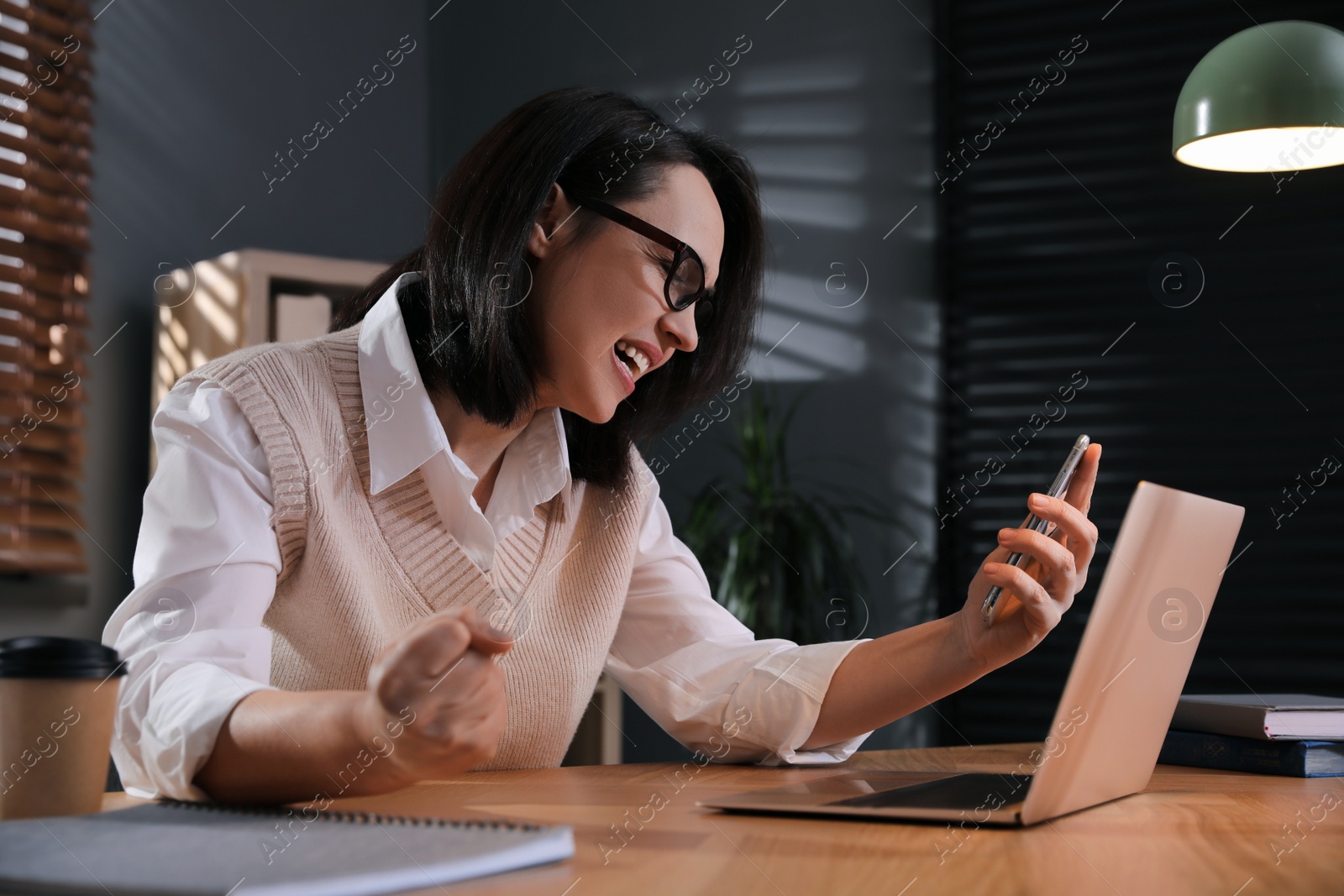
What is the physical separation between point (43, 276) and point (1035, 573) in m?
2.16

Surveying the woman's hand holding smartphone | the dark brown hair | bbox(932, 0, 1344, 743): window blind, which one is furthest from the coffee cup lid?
bbox(932, 0, 1344, 743): window blind

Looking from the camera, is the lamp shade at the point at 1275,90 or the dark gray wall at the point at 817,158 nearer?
the lamp shade at the point at 1275,90

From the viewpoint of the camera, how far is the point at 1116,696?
0.88 meters

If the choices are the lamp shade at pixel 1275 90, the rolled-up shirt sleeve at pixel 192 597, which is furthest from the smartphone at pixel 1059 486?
the lamp shade at pixel 1275 90

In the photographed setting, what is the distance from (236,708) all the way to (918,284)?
2992 millimetres

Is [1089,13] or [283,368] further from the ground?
[1089,13]

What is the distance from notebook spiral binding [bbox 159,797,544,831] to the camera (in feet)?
2.34

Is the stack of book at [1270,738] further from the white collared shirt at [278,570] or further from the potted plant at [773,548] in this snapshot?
the potted plant at [773,548]

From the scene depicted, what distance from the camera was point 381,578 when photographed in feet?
4.17

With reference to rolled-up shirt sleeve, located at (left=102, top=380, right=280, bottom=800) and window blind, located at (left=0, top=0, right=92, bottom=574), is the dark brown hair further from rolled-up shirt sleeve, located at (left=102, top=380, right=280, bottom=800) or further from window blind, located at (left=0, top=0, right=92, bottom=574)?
window blind, located at (left=0, top=0, right=92, bottom=574)

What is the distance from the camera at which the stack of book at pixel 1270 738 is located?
1218mm

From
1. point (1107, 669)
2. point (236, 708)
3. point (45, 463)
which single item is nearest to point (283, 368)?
point (236, 708)

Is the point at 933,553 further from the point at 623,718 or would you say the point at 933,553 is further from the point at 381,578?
the point at 381,578

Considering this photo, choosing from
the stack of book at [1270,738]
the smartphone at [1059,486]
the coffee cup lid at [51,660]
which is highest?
the smartphone at [1059,486]
